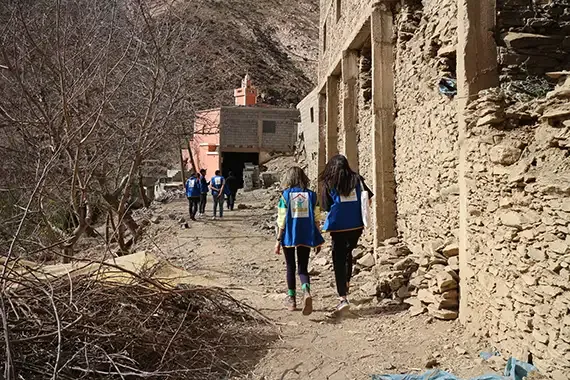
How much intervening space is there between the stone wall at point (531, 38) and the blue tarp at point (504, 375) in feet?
8.25

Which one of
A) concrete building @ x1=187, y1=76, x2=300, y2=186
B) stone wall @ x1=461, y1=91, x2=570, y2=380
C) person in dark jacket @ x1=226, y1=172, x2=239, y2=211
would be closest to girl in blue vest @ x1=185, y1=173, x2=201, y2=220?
person in dark jacket @ x1=226, y1=172, x2=239, y2=211

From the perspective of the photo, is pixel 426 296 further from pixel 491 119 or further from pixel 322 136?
pixel 322 136

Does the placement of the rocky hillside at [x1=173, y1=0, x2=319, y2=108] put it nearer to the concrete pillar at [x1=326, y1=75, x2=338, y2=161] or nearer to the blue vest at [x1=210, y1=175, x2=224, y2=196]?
the blue vest at [x1=210, y1=175, x2=224, y2=196]

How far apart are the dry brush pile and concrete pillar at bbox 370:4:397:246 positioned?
3048 millimetres

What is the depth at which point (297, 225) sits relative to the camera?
5199 mm

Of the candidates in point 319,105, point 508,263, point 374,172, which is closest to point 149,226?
→ point 319,105

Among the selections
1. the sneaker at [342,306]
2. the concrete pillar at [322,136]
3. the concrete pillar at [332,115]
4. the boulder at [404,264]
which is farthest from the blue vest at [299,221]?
the concrete pillar at [322,136]

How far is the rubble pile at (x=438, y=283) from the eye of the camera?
453 centimetres

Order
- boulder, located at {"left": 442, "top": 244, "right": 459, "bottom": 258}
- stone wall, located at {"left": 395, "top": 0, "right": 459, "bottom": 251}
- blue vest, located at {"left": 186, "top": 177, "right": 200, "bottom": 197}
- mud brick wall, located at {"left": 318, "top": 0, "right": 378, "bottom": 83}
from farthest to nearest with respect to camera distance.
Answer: blue vest, located at {"left": 186, "top": 177, "right": 200, "bottom": 197} < mud brick wall, located at {"left": 318, "top": 0, "right": 378, "bottom": 83} < stone wall, located at {"left": 395, "top": 0, "right": 459, "bottom": 251} < boulder, located at {"left": 442, "top": 244, "right": 459, "bottom": 258}

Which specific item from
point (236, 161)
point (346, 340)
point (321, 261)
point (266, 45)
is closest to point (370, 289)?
point (346, 340)

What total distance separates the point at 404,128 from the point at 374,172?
2.83 ft

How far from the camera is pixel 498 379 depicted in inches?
123

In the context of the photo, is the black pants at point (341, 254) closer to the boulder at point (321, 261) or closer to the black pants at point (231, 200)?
the boulder at point (321, 261)

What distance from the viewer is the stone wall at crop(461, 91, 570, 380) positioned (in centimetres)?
294
